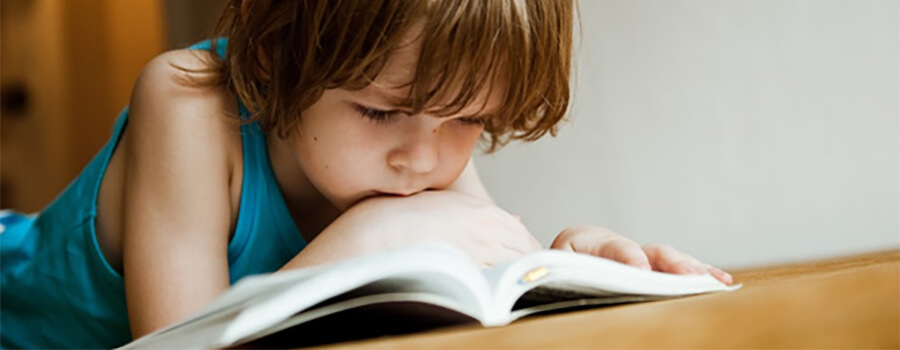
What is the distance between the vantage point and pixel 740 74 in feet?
3.36

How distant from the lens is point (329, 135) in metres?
0.72

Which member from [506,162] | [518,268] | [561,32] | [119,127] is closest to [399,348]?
[518,268]

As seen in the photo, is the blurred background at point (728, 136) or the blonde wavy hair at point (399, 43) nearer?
the blonde wavy hair at point (399, 43)

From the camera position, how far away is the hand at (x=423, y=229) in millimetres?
623

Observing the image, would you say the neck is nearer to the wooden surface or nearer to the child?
the child

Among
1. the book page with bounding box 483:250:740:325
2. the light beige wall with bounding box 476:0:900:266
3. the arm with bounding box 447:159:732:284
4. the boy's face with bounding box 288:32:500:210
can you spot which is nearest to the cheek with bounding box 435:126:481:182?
the boy's face with bounding box 288:32:500:210

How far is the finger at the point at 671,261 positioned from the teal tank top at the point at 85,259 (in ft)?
1.24

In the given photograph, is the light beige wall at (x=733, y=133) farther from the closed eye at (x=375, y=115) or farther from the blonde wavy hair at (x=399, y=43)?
the closed eye at (x=375, y=115)

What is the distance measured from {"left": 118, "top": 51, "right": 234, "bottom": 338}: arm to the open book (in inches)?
11.0

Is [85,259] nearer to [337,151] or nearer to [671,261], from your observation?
[337,151]

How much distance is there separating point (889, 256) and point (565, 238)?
0.26 meters

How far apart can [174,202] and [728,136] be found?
0.64 m


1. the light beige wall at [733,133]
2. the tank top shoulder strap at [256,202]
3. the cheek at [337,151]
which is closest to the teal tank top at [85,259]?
the tank top shoulder strap at [256,202]

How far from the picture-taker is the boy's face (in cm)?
68
